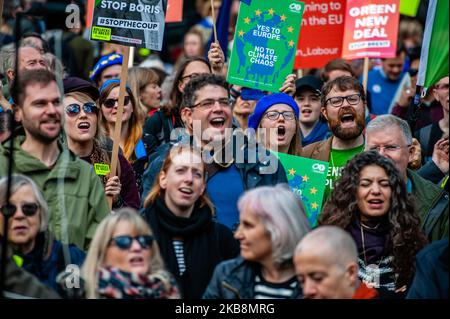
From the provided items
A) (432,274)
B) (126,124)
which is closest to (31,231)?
(432,274)

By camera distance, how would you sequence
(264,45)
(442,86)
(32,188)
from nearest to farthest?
(32,188) → (264,45) → (442,86)

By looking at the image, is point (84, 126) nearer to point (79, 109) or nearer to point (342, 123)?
point (79, 109)

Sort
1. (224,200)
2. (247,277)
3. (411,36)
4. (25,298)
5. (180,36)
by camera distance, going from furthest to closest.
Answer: (180,36) → (411,36) → (224,200) → (247,277) → (25,298)

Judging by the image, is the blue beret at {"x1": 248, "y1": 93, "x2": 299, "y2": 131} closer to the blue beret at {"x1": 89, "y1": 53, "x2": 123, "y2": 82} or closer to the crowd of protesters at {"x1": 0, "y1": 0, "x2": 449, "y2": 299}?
the crowd of protesters at {"x1": 0, "y1": 0, "x2": 449, "y2": 299}

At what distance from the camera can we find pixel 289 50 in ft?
34.8

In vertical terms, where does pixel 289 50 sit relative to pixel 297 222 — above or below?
above

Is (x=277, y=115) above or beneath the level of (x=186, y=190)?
above

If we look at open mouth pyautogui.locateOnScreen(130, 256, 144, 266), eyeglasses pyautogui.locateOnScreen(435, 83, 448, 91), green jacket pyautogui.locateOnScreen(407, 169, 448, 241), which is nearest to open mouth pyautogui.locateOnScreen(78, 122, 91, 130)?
green jacket pyautogui.locateOnScreen(407, 169, 448, 241)

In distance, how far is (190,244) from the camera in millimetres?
7734

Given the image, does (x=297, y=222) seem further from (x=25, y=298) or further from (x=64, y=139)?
(x=64, y=139)

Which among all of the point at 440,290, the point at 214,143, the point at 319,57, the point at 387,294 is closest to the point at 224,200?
the point at 214,143

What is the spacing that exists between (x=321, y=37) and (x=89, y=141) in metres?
3.46

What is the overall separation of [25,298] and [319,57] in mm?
5916

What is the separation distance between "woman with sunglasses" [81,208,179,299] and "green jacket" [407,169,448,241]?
2.29 meters
